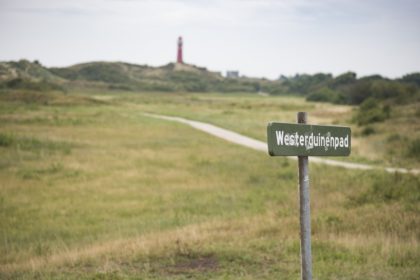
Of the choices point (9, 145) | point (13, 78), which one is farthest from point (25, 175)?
point (13, 78)

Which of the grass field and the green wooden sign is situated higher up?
the green wooden sign

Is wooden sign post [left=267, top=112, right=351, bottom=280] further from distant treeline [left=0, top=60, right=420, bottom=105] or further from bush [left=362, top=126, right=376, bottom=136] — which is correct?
distant treeline [left=0, top=60, right=420, bottom=105]

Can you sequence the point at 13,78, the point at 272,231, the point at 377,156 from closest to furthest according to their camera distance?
the point at 272,231 → the point at 377,156 → the point at 13,78

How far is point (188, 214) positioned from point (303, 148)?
10.3 meters

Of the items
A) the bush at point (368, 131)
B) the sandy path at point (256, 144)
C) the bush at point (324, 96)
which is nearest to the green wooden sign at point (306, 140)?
the sandy path at point (256, 144)

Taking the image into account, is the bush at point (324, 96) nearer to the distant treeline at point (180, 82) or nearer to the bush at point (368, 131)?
the distant treeline at point (180, 82)

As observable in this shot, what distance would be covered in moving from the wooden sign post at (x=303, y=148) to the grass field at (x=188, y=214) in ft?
9.52

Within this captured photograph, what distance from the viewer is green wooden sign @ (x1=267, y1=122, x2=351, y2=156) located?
4.43 meters

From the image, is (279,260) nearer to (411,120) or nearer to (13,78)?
(411,120)

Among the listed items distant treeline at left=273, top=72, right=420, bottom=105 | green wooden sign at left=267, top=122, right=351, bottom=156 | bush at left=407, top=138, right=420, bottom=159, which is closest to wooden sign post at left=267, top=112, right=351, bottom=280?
green wooden sign at left=267, top=122, right=351, bottom=156

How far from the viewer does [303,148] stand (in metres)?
4.68

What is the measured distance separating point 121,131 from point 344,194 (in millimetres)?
27844

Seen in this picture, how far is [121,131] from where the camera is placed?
4153 cm

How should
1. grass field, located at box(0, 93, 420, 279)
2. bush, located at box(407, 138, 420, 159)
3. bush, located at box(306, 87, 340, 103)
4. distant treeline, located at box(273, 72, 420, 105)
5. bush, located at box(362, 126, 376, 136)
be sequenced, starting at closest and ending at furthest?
grass field, located at box(0, 93, 420, 279) → bush, located at box(407, 138, 420, 159) → bush, located at box(362, 126, 376, 136) → distant treeline, located at box(273, 72, 420, 105) → bush, located at box(306, 87, 340, 103)
